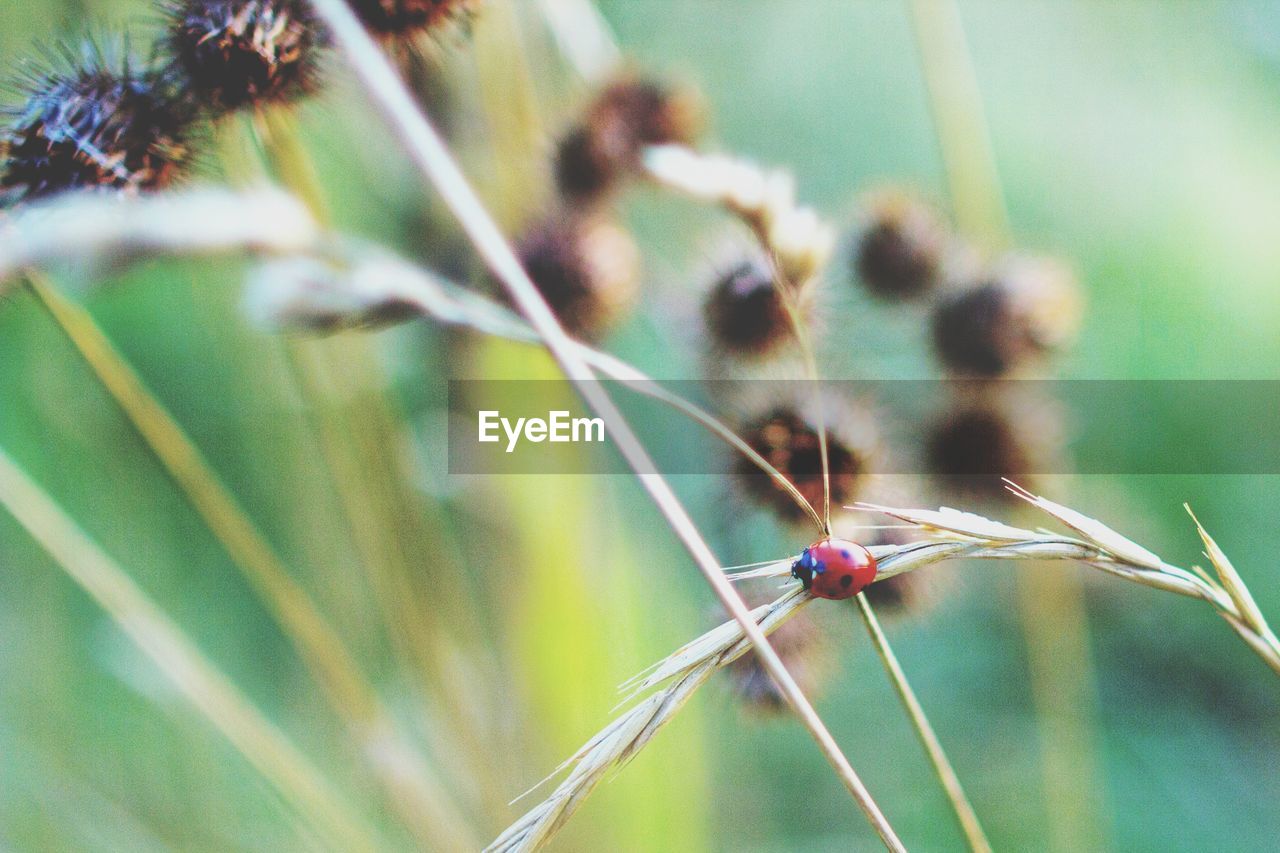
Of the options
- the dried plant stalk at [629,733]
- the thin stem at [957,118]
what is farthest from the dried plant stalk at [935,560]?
the thin stem at [957,118]

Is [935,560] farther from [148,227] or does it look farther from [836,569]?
[148,227]

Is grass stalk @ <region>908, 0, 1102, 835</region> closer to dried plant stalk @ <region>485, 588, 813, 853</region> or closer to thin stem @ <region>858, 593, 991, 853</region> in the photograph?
thin stem @ <region>858, 593, 991, 853</region>

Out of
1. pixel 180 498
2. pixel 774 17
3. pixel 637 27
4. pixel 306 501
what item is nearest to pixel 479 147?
pixel 306 501

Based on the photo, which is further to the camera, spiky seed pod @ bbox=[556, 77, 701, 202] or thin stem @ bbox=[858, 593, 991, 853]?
spiky seed pod @ bbox=[556, 77, 701, 202]

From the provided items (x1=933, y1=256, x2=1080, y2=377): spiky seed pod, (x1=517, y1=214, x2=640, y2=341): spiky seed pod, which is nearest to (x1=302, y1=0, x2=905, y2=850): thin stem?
(x1=517, y1=214, x2=640, y2=341): spiky seed pod

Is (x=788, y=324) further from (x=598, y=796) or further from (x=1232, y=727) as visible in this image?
(x=1232, y=727)
